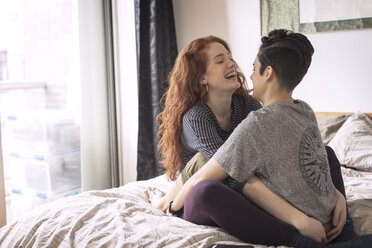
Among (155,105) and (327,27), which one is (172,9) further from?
(327,27)

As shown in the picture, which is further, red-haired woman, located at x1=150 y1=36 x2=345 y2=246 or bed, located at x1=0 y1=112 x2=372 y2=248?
red-haired woman, located at x1=150 y1=36 x2=345 y2=246

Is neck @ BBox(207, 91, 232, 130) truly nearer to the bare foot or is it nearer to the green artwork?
the bare foot

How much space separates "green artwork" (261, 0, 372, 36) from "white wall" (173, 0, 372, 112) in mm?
48

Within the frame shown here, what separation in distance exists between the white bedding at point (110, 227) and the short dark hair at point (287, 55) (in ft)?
1.84

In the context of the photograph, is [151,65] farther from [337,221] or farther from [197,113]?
[337,221]

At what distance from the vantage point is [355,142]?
2.48 metres

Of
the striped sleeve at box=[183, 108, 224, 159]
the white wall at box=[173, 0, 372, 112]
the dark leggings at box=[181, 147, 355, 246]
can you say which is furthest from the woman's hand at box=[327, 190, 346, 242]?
the white wall at box=[173, 0, 372, 112]

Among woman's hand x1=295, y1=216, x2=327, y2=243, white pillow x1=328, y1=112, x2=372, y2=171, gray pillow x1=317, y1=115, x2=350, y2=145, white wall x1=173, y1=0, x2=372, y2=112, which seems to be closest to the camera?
woman's hand x1=295, y1=216, x2=327, y2=243

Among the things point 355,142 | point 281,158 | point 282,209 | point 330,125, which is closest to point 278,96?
point 281,158

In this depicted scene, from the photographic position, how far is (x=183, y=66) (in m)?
2.05

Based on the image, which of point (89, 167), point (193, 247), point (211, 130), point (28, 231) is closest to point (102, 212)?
point (28, 231)

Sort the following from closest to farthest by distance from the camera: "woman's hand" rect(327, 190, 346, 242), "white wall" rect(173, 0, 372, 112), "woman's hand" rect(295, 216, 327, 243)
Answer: "woman's hand" rect(295, 216, 327, 243)
"woman's hand" rect(327, 190, 346, 242)
"white wall" rect(173, 0, 372, 112)

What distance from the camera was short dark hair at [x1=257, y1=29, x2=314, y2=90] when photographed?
57.5 inches

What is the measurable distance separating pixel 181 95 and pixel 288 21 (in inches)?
58.6
